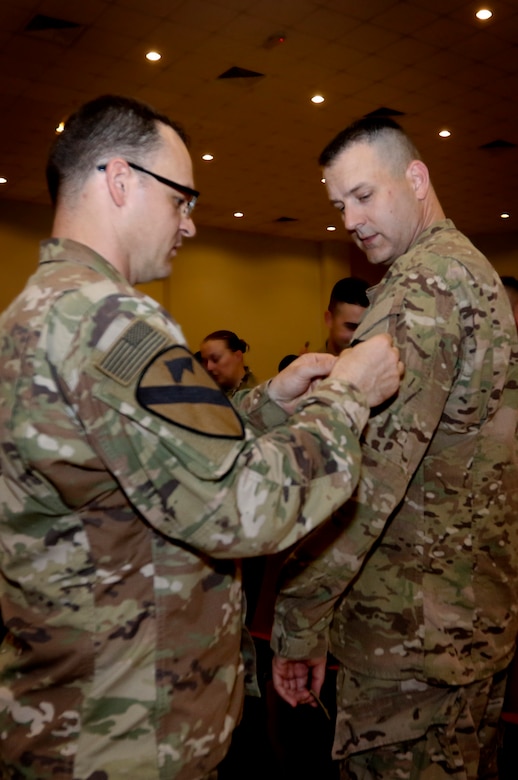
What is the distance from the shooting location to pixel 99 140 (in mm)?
1329

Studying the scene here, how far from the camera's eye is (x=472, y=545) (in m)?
1.72

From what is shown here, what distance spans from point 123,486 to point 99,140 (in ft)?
2.11

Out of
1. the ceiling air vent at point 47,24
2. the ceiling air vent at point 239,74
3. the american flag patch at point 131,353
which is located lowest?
the american flag patch at point 131,353

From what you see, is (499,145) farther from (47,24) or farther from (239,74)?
→ (47,24)

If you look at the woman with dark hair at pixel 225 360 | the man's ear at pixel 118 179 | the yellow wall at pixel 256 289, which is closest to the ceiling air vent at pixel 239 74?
the woman with dark hair at pixel 225 360

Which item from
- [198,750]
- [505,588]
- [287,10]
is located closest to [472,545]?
[505,588]

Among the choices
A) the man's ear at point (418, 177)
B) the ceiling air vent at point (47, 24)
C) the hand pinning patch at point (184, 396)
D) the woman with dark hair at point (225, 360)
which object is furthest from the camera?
the ceiling air vent at point (47, 24)

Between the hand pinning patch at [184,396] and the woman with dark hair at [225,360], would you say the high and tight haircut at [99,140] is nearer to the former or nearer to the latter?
the hand pinning patch at [184,396]

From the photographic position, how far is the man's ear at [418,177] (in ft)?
6.29

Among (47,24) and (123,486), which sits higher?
(47,24)

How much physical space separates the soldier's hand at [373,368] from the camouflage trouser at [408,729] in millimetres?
751

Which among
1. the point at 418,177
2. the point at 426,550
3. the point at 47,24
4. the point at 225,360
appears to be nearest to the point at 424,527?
the point at 426,550

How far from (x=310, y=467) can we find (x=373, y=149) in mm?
1059

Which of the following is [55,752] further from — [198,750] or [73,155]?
[73,155]
